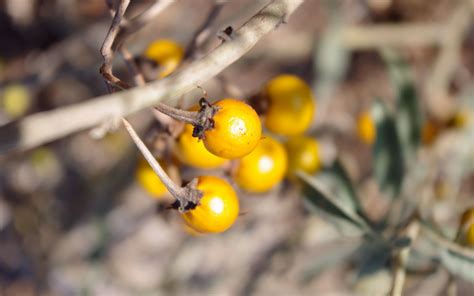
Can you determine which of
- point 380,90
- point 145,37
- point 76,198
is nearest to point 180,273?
point 76,198

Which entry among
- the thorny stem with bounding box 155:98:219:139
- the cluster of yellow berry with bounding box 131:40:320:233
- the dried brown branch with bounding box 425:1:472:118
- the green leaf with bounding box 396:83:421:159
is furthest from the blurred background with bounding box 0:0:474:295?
the thorny stem with bounding box 155:98:219:139

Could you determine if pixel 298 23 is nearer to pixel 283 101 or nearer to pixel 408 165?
pixel 408 165

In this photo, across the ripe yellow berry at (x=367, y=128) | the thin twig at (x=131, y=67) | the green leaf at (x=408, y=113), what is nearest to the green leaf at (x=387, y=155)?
the green leaf at (x=408, y=113)

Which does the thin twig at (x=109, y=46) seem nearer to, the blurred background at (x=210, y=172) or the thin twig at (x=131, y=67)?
the thin twig at (x=131, y=67)

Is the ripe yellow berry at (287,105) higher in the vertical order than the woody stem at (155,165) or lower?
higher

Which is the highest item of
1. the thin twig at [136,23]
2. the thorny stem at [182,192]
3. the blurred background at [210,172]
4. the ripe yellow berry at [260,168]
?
the blurred background at [210,172]

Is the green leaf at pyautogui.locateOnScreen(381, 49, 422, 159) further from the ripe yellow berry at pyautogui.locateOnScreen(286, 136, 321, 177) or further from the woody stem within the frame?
the woody stem
